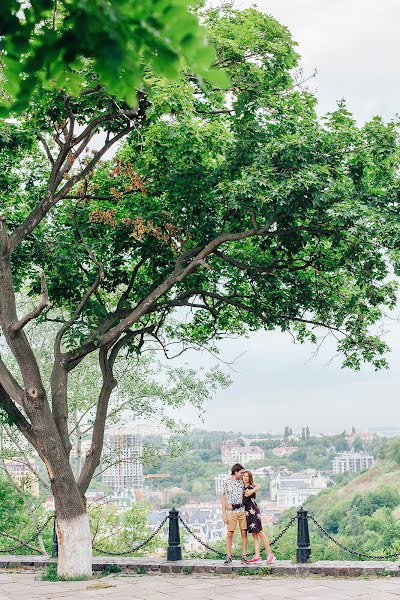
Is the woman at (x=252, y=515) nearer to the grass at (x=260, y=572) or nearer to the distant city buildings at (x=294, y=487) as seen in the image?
the grass at (x=260, y=572)

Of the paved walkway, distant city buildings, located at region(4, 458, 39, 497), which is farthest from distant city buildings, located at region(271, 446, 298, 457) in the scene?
the paved walkway

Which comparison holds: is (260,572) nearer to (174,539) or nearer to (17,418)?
(174,539)

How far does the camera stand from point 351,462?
51.8 metres

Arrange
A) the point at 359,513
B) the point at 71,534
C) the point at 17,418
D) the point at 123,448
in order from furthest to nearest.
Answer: the point at 359,513
the point at 123,448
the point at 17,418
the point at 71,534

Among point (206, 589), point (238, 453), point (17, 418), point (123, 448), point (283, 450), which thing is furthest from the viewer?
point (283, 450)

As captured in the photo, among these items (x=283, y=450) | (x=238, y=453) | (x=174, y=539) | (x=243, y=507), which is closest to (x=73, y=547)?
(x=174, y=539)

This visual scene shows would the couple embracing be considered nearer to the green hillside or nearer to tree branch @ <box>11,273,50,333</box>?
tree branch @ <box>11,273,50,333</box>

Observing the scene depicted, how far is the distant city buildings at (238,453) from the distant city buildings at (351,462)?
5870 millimetres

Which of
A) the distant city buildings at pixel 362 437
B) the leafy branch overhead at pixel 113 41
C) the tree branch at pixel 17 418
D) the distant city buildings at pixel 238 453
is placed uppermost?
the leafy branch overhead at pixel 113 41

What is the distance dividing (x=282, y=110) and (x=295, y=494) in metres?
29.6

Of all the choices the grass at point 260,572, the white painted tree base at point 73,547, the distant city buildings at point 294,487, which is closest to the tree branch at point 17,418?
the white painted tree base at point 73,547

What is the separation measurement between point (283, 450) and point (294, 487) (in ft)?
24.1

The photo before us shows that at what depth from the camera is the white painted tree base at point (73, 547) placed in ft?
39.4

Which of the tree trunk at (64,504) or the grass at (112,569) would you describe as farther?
the grass at (112,569)
